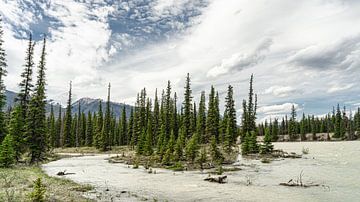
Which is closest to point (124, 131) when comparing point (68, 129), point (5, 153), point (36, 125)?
point (68, 129)

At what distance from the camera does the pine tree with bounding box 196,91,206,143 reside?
244ft

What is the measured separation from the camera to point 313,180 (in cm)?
2539

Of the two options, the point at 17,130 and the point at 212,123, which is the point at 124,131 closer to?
the point at 212,123

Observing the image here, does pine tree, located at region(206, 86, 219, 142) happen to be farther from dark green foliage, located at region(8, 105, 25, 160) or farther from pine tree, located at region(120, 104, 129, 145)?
dark green foliage, located at region(8, 105, 25, 160)

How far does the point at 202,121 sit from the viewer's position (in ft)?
262

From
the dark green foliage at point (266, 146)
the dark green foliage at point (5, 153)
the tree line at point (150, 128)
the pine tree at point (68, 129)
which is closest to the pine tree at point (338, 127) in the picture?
the tree line at point (150, 128)

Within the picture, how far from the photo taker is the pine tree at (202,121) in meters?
74.5

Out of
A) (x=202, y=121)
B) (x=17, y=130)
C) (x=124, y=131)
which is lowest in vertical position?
(x=17, y=130)

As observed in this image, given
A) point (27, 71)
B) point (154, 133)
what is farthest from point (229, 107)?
point (27, 71)

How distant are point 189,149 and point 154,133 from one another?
42824 millimetres

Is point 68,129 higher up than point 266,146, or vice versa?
point 68,129

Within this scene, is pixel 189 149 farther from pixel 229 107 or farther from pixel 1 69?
pixel 229 107

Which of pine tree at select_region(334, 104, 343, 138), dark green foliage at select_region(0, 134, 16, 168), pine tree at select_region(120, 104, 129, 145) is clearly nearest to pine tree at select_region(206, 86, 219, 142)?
pine tree at select_region(120, 104, 129, 145)

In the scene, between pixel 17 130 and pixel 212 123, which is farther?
pixel 212 123
